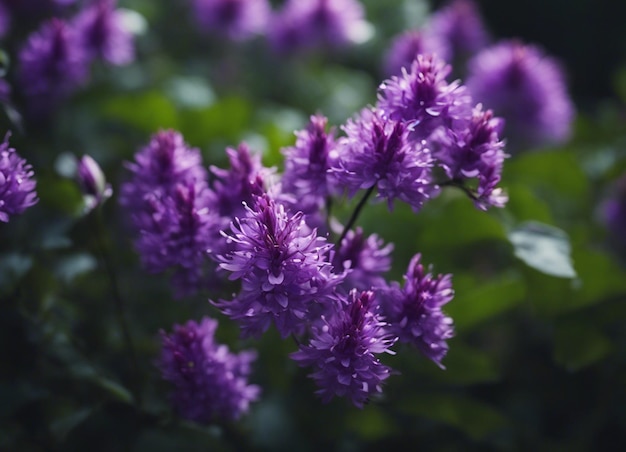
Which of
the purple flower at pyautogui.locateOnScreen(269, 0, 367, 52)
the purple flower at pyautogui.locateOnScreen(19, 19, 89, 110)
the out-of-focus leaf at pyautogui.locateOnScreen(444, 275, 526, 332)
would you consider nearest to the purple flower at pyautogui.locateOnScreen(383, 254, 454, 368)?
the out-of-focus leaf at pyautogui.locateOnScreen(444, 275, 526, 332)

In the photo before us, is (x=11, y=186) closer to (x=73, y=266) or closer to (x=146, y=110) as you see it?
(x=73, y=266)

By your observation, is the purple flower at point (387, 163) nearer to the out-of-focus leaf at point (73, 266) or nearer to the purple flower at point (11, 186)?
the purple flower at point (11, 186)

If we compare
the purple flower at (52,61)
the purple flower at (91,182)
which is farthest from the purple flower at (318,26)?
the purple flower at (91,182)

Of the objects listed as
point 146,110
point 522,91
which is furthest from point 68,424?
point 522,91

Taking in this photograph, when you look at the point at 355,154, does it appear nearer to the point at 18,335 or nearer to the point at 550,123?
the point at 18,335

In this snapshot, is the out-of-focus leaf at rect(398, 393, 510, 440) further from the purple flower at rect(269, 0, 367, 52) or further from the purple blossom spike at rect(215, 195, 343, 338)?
the purple flower at rect(269, 0, 367, 52)

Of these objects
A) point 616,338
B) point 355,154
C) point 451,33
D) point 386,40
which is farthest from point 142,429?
point 386,40
